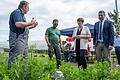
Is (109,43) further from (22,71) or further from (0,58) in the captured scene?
(22,71)

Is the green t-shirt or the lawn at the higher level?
the green t-shirt

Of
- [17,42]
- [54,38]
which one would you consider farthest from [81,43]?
[17,42]

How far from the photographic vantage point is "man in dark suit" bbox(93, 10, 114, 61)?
9828 millimetres

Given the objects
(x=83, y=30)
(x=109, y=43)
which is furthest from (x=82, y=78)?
(x=83, y=30)

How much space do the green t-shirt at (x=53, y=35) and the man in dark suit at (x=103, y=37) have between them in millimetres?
2224

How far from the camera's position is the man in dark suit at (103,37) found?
9.83m

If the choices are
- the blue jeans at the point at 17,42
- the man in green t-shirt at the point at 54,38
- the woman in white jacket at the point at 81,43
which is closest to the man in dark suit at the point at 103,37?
the woman in white jacket at the point at 81,43

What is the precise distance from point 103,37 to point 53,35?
2574mm

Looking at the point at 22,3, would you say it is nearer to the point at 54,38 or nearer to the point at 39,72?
the point at 39,72

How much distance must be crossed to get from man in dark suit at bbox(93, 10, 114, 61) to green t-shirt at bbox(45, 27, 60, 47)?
7.30 feet

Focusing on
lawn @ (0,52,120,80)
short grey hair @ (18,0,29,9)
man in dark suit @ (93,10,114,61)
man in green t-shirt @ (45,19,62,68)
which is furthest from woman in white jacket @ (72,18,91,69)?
lawn @ (0,52,120,80)

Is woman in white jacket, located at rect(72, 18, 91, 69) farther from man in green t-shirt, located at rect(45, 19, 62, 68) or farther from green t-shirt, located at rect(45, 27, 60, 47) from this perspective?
green t-shirt, located at rect(45, 27, 60, 47)

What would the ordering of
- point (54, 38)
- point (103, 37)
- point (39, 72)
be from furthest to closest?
point (54, 38) < point (103, 37) < point (39, 72)

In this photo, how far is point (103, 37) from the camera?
32.6 feet
